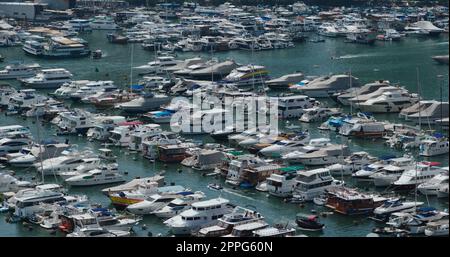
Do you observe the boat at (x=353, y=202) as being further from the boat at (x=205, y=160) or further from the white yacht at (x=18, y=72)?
the white yacht at (x=18, y=72)

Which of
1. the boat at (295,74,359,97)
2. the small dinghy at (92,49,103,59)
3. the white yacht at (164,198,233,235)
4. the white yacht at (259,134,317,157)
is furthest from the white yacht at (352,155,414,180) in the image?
the small dinghy at (92,49,103,59)

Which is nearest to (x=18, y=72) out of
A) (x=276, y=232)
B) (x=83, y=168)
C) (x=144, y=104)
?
(x=144, y=104)

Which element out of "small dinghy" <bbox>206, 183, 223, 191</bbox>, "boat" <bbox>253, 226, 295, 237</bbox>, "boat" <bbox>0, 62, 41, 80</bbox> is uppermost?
"boat" <bbox>253, 226, 295, 237</bbox>

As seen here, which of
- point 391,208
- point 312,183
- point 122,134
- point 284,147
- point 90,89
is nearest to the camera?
point 391,208

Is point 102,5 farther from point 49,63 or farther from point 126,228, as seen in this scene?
point 126,228

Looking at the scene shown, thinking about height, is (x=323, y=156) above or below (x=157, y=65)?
above

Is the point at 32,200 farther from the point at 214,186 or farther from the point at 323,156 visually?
the point at 323,156

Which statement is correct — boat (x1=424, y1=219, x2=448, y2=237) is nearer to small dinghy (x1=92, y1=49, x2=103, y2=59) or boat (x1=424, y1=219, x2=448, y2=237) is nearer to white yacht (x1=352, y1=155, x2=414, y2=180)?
white yacht (x1=352, y1=155, x2=414, y2=180)
